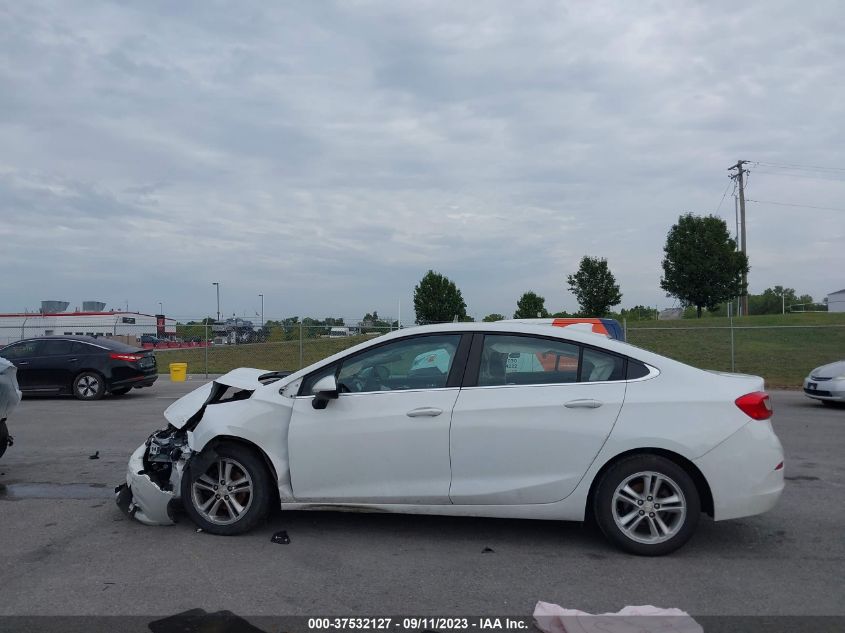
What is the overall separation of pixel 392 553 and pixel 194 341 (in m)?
27.9

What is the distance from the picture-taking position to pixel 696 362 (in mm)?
24312

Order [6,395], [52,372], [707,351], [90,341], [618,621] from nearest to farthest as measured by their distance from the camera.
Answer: [618,621]
[6,395]
[52,372]
[90,341]
[707,351]

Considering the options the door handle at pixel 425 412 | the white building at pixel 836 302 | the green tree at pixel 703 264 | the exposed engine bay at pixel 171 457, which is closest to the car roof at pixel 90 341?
the exposed engine bay at pixel 171 457

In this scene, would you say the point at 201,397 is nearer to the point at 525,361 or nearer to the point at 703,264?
the point at 525,361

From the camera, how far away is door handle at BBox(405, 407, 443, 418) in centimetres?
511

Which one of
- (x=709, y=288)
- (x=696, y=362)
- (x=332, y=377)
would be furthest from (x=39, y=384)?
(x=709, y=288)

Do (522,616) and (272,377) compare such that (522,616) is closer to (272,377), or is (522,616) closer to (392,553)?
(392,553)

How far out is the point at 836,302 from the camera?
7300 centimetres

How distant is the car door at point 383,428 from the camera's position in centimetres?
511

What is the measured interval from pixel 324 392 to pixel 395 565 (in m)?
1.26

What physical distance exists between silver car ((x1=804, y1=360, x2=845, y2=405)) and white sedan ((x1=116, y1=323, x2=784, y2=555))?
9.96 meters

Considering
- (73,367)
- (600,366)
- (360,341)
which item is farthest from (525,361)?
(360,341)

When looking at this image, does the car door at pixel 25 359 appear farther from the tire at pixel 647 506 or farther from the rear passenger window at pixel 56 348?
the tire at pixel 647 506

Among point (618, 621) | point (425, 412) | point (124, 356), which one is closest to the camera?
point (618, 621)
